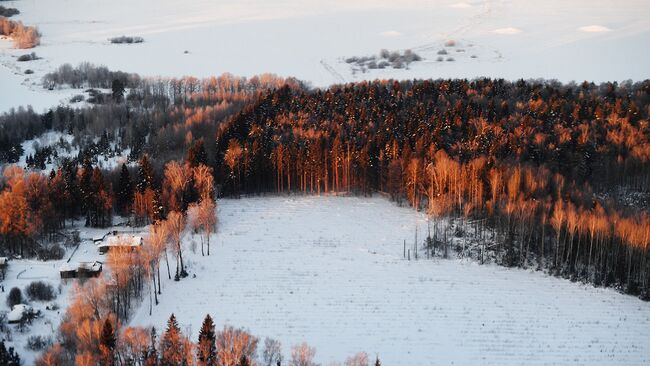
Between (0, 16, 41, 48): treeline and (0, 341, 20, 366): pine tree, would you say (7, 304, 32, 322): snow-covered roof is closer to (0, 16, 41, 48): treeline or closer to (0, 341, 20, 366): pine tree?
(0, 341, 20, 366): pine tree

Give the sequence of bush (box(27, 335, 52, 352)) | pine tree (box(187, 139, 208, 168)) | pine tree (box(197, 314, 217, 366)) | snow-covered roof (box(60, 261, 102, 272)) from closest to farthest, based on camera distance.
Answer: pine tree (box(197, 314, 217, 366))
bush (box(27, 335, 52, 352))
snow-covered roof (box(60, 261, 102, 272))
pine tree (box(187, 139, 208, 168))


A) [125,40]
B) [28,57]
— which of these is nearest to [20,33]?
[28,57]

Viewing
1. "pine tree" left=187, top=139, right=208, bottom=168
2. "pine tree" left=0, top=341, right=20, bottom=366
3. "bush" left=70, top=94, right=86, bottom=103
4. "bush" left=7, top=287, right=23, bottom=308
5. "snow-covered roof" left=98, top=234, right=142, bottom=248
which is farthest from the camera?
"bush" left=70, top=94, right=86, bottom=103

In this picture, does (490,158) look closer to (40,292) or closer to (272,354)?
(272,354)

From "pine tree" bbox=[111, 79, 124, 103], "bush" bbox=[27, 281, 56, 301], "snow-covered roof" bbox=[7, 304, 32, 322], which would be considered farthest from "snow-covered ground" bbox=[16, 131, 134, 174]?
"snow-covered roof" bbox=[7, 304, 32, 322]

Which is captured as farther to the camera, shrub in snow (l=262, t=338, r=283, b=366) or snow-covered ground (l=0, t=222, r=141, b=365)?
snow-covered ground (l=0, t=222, r=141, b=365)

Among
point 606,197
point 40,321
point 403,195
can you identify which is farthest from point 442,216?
point 40,321

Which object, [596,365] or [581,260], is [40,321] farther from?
[581,260]
